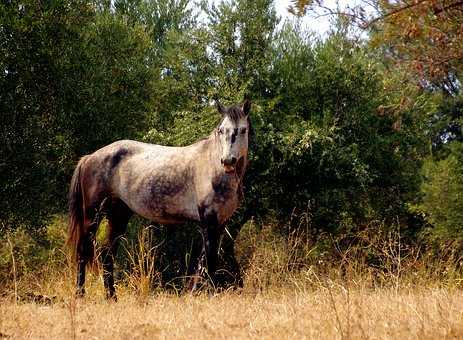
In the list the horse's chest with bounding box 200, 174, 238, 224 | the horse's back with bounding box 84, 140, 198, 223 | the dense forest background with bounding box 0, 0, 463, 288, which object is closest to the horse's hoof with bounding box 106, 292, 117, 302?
the horse's back with bounding box 84, 140, 198, 223

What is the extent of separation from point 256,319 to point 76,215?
16.4ft

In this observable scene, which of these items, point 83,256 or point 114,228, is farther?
point 114,228

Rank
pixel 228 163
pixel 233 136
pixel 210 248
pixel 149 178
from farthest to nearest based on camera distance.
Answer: pixel 149 178, pixel 210 248, pixel 233 136, pixel 228 163

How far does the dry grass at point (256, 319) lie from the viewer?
514cm

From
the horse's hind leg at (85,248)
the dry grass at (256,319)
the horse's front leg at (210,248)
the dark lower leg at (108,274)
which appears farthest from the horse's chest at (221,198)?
the horse's hind leg at (85,248)

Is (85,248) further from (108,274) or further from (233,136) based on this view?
(233,136)

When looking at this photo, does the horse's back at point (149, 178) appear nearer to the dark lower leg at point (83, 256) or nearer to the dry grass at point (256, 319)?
the dark lower leg at point (83, 256)

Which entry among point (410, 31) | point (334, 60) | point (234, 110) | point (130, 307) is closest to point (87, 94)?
point (334, 60)

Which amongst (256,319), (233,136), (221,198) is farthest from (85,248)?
(256,319)

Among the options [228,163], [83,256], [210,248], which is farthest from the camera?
[83,256]

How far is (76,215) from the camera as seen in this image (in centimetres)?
1028

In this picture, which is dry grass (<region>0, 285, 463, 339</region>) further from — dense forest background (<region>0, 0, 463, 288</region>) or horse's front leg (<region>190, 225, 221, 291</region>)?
dense forest background (<region>0, 0, 463, 288</region>)

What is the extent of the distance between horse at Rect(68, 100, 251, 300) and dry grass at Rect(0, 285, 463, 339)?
1.47m

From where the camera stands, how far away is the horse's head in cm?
845
